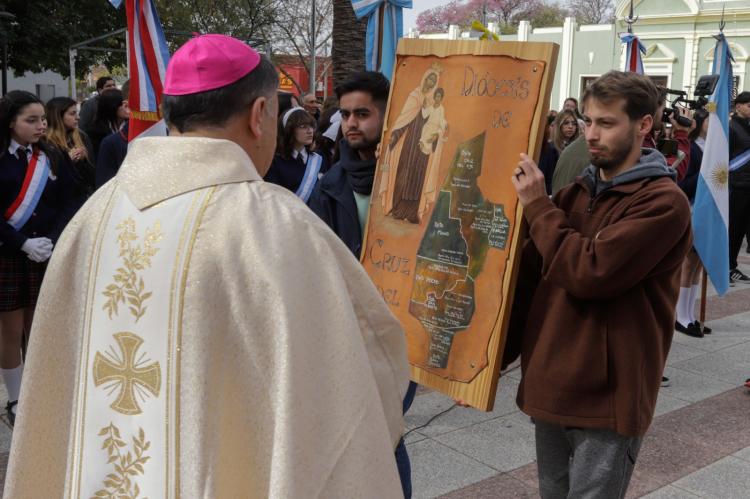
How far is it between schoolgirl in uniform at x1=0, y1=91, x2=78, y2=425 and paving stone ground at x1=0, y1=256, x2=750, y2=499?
537 mm

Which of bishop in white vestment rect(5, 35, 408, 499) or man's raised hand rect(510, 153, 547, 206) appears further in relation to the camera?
man's raised hand rect(510, 153, 547, 206)

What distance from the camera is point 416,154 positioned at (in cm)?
307

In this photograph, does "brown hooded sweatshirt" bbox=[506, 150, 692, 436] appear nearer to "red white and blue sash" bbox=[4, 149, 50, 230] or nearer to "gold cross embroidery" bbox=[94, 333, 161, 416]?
"gold cross embroidery" bbox=[94, 333, 161, 416]

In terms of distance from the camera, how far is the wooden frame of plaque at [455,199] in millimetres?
2748

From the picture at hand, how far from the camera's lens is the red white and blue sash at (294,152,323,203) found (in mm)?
5227

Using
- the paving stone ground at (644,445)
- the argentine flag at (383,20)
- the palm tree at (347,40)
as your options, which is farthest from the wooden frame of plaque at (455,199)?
the palm tree at (347,40)

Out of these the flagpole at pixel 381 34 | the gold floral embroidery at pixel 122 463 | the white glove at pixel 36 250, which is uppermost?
the flagpole at pixel 381 34

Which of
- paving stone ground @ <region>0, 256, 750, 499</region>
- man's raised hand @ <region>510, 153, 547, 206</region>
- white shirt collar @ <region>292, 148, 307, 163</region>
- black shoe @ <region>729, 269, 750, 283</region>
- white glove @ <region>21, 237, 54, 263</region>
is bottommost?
black shoe @ <region>729, 269, 750, 283</region>

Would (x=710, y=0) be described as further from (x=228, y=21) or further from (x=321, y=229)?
(x=321, y=229)

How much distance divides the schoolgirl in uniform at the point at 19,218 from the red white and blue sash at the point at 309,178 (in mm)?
1488

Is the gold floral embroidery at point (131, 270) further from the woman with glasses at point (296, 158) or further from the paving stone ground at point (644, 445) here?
the woman with glasses at point (296, 158)

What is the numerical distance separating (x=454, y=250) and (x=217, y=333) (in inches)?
52.1

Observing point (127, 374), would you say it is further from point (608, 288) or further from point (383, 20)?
point (383, 20)

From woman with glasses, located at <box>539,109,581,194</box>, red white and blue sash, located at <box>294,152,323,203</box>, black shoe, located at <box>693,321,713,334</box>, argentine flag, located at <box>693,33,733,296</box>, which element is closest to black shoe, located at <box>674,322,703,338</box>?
black shoe, located at <box>693,321,713,334</box>
